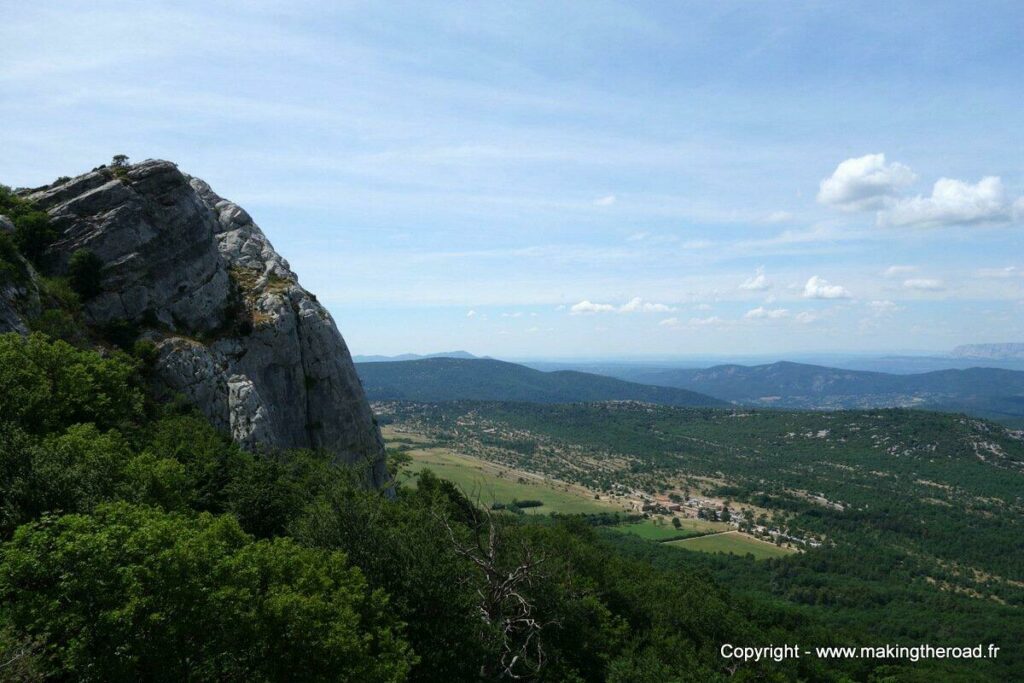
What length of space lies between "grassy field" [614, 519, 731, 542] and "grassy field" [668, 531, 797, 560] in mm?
4022

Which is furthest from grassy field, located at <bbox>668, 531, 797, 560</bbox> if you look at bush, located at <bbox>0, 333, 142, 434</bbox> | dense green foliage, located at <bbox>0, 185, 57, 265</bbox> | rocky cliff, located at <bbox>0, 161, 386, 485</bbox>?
dense green foliage, located at <bbox>0, 185, 57, 265</bbox>

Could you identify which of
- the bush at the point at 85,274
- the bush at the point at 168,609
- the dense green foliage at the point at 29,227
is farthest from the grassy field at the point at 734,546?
the bush at the point at 168,609

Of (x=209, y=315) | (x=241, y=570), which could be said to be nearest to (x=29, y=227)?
(x=209, y=315)

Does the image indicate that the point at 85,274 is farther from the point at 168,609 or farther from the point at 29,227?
the point at 168,609

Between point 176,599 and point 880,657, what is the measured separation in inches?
3022

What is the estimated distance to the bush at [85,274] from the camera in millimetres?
47281

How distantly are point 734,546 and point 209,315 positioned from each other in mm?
160336

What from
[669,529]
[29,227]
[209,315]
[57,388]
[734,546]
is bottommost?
[734,546]

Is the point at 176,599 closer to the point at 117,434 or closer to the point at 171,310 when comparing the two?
the point at 117,434

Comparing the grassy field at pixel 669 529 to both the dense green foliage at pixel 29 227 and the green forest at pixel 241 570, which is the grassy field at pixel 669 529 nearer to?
the green forest at pixel 241 570

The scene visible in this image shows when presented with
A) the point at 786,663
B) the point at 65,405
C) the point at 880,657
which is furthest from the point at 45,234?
the point at 880,657

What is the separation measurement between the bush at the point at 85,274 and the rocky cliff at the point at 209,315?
1.90 feet

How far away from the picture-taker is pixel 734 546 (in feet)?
548

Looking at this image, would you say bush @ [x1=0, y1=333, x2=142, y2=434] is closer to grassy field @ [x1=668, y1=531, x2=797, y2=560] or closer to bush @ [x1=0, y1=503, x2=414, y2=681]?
bush @ [x1=0, y1=503, x2=414, y2=681]
